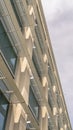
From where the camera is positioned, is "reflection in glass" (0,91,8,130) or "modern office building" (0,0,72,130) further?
"modern office building" (0,0,72,130)

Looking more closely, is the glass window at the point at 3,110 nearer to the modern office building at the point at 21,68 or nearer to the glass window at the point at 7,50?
the modern office building at the point at 21,68

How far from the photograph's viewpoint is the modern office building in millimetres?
16953

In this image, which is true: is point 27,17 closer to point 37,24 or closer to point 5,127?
point 37,24

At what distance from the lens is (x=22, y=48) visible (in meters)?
19.8

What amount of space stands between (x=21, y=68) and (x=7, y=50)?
6.20ft

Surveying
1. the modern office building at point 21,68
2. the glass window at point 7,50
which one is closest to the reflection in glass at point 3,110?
the modern office building at point 21,68

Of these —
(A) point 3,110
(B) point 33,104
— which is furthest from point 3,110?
(B) point 33,104

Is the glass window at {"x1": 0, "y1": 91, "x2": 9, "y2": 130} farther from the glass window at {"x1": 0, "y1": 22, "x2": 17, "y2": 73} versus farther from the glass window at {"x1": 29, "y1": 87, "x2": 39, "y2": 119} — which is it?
the glass window at {"x1": 29, "y1": 87, "x2": 39, "y2": 119}

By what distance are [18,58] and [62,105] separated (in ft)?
65.7

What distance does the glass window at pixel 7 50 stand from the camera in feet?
59.9

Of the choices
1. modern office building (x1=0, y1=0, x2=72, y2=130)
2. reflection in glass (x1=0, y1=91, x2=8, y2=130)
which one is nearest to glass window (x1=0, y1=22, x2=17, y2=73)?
modern office building (x1=0, y1=0, x2=72, y2=130)

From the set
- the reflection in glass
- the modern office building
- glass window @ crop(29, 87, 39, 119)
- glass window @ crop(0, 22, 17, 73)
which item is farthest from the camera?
glass window @ crop(29, 87, 39, 119)

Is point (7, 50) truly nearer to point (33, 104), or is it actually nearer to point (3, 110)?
point (3, 110)

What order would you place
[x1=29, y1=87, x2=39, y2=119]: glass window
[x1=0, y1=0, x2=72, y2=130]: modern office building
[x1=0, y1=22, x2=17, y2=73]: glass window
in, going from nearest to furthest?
[x1=0, y1=0, x2=72, y2=130]: modern office building < [x1=0, y1=22, x2=17, y2=73]: glass window < [x1=29, y1=87, x2=39, y2=119]: glass window
